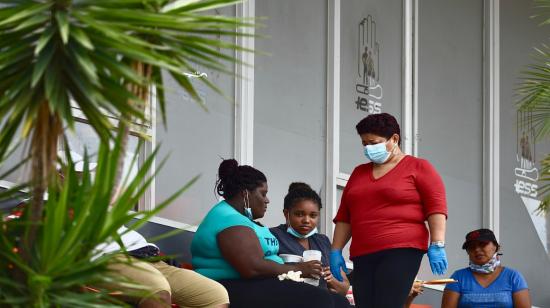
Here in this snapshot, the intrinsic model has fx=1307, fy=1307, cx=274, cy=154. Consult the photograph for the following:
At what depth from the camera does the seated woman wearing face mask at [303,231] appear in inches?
316

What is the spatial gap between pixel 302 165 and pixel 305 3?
1.21 metres

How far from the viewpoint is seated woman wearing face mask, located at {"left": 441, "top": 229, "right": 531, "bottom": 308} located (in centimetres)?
955

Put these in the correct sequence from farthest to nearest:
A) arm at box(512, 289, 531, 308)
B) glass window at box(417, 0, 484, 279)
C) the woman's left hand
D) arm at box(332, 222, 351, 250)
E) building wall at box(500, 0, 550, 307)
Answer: building wall at box(500, 0, 550, 307), glass window at box(417, 0, 484, 279), arm at box(512, 289, 531, 308), the woman's left hand, arm at box(332, 222, 351, 250)

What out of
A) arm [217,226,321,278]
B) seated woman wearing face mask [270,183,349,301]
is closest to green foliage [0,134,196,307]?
arm [217,226,321,278]

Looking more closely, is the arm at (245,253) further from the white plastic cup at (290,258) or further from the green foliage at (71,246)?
the green foliage at (71,246)

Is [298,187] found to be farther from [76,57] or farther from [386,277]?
[76,57]

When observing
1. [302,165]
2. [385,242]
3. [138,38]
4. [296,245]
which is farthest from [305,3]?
[138,38]

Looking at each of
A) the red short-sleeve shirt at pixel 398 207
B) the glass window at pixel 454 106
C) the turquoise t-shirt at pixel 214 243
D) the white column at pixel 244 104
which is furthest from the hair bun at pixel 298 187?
the glass window at pixel 454 106

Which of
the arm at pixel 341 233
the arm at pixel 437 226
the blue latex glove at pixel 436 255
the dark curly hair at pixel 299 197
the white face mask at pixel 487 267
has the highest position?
the dark curly hair at pixel 299 197

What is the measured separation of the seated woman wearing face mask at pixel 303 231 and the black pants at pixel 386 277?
1.02 meters

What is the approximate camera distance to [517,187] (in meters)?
12.1

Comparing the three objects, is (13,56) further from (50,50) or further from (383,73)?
(383,73)

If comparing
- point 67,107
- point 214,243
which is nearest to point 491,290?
point 214,243

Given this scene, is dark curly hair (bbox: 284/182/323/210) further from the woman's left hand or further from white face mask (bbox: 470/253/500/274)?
white face mask (bbox: 470/253/500/274)
